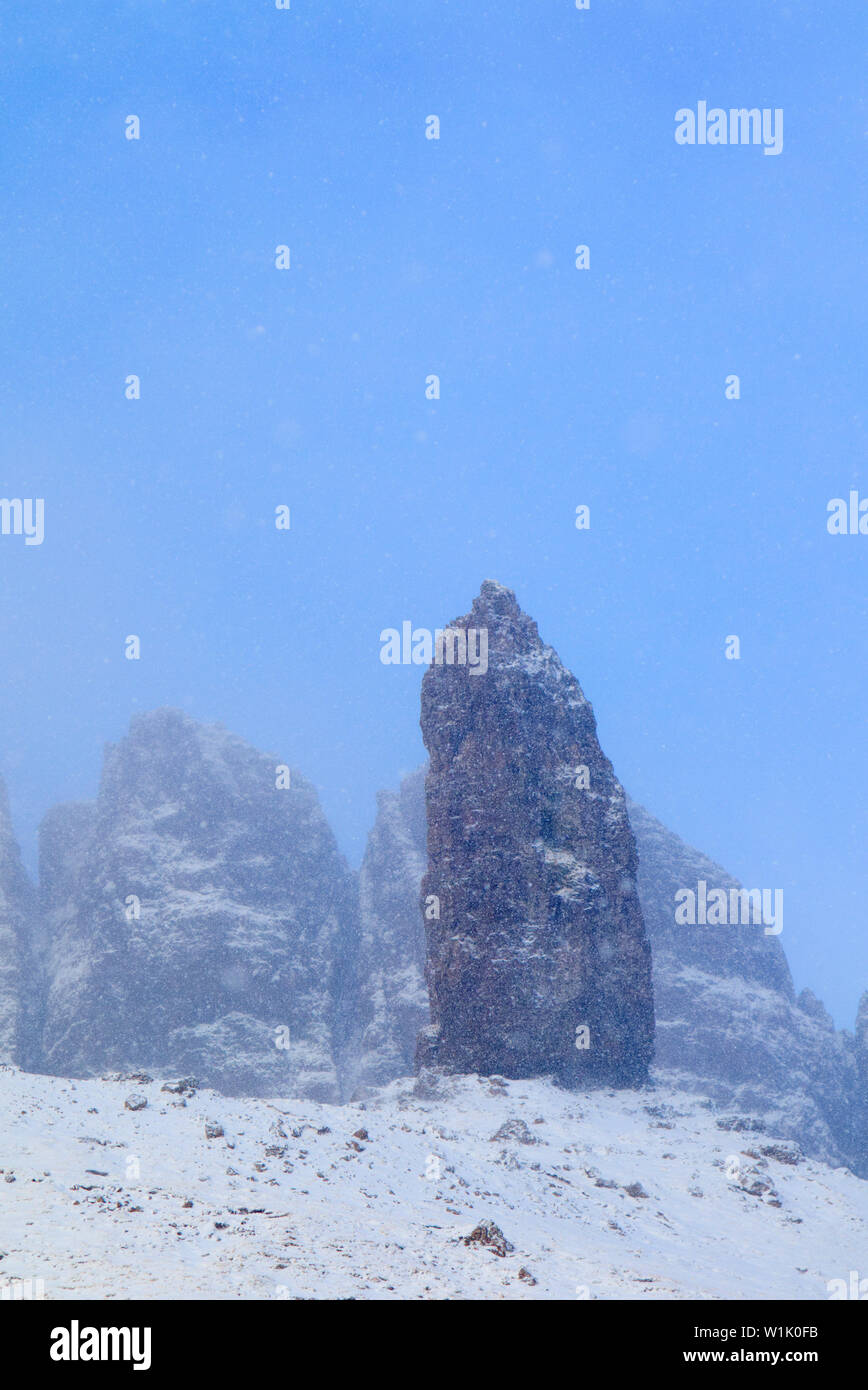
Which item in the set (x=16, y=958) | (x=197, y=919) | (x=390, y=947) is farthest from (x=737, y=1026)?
(x=16, y=958)

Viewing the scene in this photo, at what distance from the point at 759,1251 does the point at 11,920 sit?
85.6 m

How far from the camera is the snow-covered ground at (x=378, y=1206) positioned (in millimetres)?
11438

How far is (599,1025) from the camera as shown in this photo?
43031 millimetres

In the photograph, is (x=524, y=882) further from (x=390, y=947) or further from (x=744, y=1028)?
(x=390, y=947)

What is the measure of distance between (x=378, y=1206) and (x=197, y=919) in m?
75.0

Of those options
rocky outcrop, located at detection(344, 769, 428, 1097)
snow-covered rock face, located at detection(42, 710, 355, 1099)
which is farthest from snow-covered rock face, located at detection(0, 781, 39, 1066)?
rocky outcrop, located at detection(344, 769, 428, 1097)

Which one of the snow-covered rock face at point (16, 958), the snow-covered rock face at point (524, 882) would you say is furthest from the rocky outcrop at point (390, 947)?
the snow-covered rock face at point (524, 882)

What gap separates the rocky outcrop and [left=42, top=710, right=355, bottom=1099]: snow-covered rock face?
2.80 m

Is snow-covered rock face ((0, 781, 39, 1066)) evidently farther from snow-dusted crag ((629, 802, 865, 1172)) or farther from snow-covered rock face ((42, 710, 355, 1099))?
snow-dusted crag ((629, 802, 865, 1172))

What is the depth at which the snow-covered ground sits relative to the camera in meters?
11.4

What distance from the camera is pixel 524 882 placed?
44656 millimetres

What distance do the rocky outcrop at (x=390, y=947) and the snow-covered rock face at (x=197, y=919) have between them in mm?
2796

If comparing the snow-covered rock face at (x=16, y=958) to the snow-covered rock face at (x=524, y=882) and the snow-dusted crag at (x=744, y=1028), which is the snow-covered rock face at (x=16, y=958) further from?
the snow-dusted crag at (x=744, y=1028)
